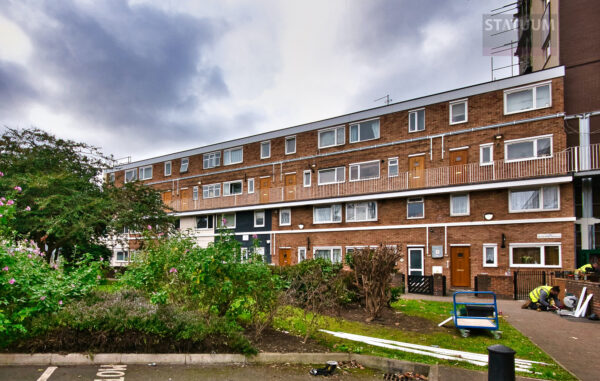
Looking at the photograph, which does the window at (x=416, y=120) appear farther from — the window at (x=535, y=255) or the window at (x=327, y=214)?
the window at (x=535, y=255)

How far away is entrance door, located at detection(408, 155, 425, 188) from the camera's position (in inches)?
968

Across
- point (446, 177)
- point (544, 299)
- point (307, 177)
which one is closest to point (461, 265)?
point (446, 177)

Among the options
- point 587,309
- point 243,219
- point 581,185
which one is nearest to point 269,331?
point 587,309

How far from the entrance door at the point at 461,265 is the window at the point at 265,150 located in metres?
16.9

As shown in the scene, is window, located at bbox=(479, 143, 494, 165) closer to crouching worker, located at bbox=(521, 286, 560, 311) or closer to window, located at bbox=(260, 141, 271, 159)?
crouching worker, located at bbox=(521, 286, 560, 311)

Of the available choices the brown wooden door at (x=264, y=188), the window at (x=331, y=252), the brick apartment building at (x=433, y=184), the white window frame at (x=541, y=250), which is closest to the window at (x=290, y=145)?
the brick apartment building at (x=433, y=184)

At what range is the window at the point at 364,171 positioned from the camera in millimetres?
27531

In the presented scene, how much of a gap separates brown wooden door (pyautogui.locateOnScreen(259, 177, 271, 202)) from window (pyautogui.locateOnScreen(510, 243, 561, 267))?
709 inches

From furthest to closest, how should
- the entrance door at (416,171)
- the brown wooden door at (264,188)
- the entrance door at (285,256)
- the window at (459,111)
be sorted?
the brown wooden door at (264,188) < the entrance door at (285,256) < the entrance door at (416,171) < the window at (459,111)

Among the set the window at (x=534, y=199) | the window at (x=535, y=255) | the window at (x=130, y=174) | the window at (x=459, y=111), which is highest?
the window at (x=459, y=111)

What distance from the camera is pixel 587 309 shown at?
1305 centimetres

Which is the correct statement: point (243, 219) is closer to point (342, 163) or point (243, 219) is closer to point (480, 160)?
point (342, 163)

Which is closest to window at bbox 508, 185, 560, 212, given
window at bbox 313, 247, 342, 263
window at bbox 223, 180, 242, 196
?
window at bbox 313, 247, 342, 263

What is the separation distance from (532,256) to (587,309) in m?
8.39
